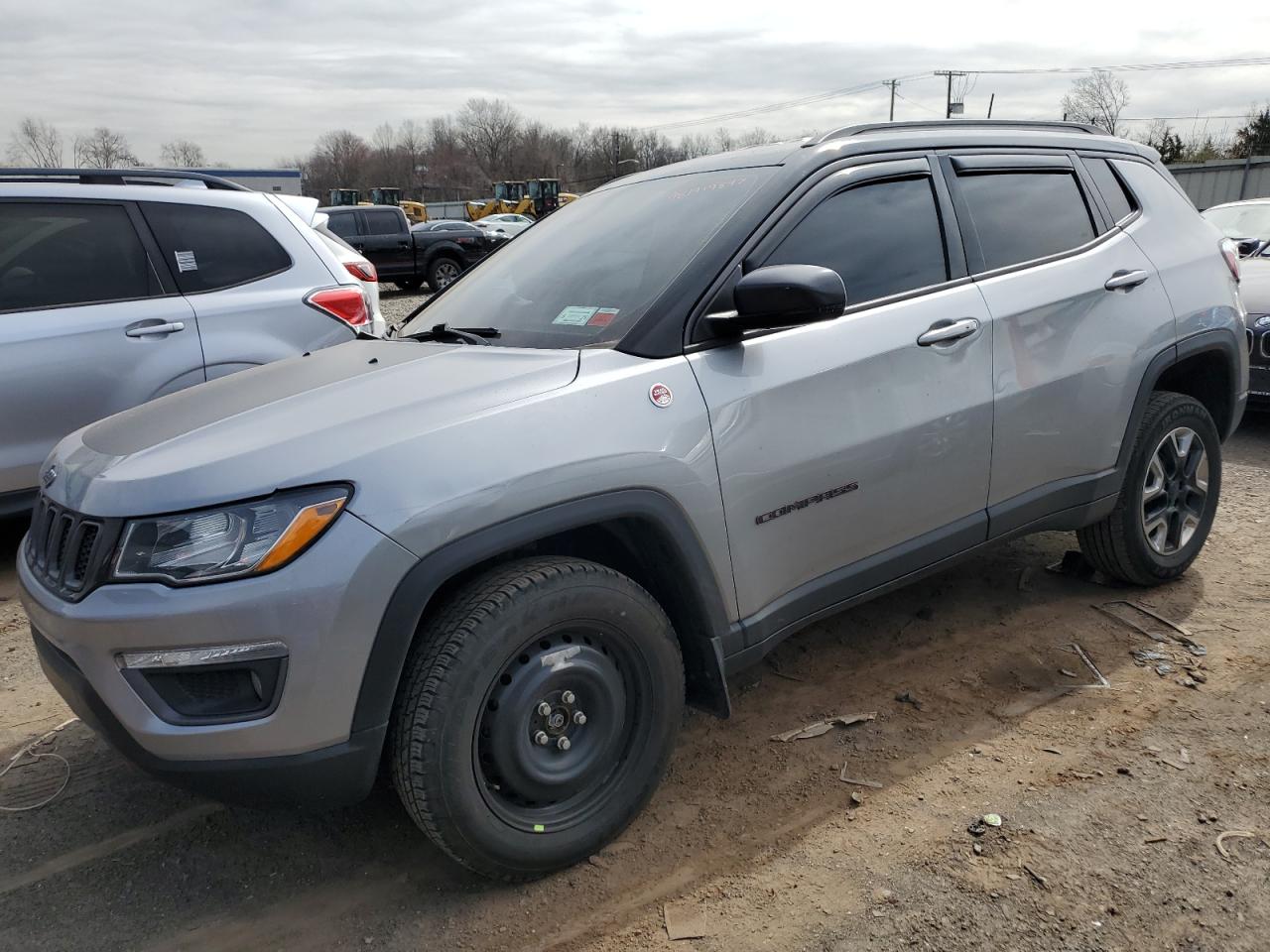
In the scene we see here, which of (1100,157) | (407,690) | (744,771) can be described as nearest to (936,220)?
(1100,157)

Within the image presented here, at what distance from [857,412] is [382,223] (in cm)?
1832

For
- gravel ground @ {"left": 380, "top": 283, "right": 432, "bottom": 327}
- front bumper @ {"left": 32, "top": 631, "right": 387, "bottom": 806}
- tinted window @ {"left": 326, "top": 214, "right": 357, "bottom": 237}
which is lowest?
gravel ground @ {"left": 380, "top": 283, "right": 432, "bottom": 327}

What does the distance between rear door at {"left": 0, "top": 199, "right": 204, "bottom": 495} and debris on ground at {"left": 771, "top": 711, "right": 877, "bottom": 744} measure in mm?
3451

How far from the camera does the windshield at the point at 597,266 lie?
2801 mm

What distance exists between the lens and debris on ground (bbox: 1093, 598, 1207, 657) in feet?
11.9

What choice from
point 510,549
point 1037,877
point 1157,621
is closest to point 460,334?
point 510,549

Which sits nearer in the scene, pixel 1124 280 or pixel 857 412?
pixel 857 412

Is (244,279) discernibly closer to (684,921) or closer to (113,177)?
(113,177)

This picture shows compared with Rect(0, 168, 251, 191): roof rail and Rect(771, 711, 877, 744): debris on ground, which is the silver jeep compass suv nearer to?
Rect(771, 711, 877, 744): debris on ground

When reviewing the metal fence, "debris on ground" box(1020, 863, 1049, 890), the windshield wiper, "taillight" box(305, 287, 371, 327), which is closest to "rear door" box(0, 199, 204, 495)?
"taillight" box(305, 287, 371, 327)

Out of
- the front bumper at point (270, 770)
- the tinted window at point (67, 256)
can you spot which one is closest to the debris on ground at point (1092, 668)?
the front bumper at point (270, 770)

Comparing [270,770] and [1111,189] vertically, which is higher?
[1111,189]

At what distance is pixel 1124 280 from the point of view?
3617mm

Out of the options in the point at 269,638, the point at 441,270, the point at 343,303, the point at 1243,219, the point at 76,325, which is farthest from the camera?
the point at 441,270
